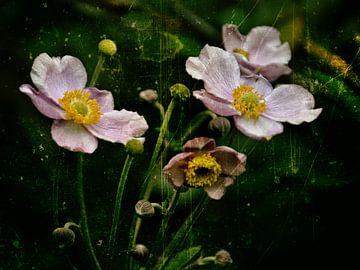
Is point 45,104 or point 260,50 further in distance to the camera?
point 260,50

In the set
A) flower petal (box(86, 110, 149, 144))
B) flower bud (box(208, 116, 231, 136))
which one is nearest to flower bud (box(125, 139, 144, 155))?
flower petal (box(86, 110, 149, 144))

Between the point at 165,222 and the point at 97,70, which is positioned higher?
the point at 97,70

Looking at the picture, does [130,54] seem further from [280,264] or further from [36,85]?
[280,264]

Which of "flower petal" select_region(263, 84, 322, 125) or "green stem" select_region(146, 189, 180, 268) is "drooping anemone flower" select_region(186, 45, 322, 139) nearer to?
"flower petal" select_region(263, 84, 322, 125)

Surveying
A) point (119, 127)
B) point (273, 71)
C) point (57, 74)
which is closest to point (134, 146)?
point (119, 127)

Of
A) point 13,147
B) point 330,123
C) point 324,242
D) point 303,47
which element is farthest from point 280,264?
point 13,147

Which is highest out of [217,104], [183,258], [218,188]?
[217,104]

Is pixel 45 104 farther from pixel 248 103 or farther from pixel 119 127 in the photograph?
pixel 248 103
